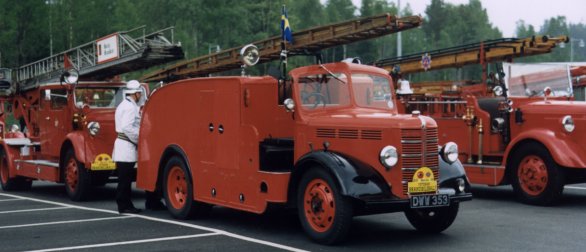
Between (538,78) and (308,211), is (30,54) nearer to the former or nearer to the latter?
(538,78)

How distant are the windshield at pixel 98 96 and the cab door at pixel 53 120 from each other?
0.28 metres

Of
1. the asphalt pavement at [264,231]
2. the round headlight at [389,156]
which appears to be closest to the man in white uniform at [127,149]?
the asphalt pavement at [264,231]

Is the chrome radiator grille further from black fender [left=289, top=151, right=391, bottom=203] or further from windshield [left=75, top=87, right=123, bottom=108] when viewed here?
windshield [left=75, top=87, right=123, bottom=108]

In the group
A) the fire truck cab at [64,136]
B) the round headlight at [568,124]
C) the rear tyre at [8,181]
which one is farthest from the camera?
the rear tyre at [8,181]

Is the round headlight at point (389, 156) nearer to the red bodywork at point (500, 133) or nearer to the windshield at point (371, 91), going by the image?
the windshield at point (371, 91)

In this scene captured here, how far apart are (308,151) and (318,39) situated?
49.7 ft

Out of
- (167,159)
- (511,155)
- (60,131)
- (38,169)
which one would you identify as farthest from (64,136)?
(511,155)

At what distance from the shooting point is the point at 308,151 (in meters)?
9.32

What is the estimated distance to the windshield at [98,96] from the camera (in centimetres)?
1455

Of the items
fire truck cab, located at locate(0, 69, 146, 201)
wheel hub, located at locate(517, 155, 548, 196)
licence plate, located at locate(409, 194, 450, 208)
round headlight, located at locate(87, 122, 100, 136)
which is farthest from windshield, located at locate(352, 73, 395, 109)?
round headlight, located at locate(87, 122, 100, 136)

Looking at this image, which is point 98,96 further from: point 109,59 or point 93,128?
point 109,59

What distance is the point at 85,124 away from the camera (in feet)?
45.2

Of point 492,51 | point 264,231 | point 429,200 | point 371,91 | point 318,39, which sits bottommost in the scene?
point 264,231

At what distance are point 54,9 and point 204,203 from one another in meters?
42.5
